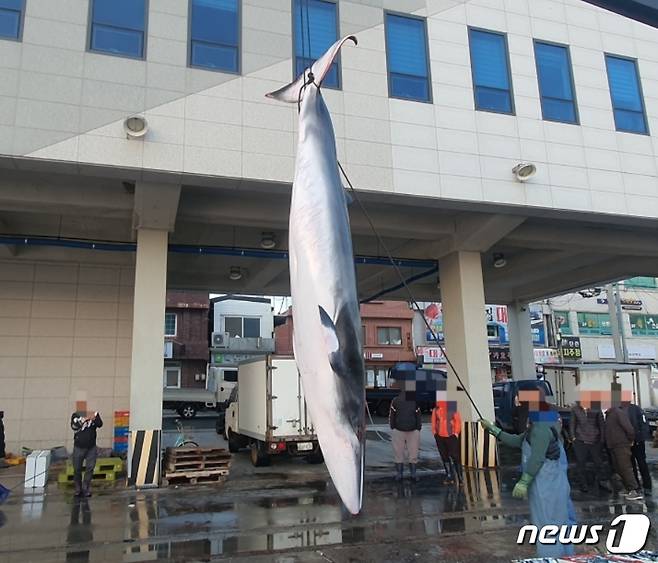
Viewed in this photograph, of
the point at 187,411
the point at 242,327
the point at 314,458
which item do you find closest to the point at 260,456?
the point at 314,458

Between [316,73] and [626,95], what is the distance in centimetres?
1352

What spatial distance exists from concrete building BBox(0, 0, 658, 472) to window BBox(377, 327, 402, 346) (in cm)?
2070

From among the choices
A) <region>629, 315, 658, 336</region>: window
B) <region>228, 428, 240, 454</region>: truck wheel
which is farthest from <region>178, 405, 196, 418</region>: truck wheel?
<region>629, 315, 658, 336</region>: window

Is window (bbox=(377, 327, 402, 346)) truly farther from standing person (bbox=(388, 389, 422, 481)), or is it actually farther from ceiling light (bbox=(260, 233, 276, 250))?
standing person (bbox=(388, 389, 422, 481))

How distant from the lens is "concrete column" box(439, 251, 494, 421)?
44.1 feet

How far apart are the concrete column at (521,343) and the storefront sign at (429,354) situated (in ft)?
53.8

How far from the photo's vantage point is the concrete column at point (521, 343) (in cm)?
2173

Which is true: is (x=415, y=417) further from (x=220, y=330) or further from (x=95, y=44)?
(x=220, y=330)

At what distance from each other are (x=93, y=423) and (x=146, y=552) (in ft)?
12.4

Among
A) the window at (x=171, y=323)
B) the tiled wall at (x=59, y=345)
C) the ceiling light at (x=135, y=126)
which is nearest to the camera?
the ceiling light at (x=135, y=126)

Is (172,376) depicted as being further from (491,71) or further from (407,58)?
(491,71)

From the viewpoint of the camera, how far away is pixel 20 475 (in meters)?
12.5

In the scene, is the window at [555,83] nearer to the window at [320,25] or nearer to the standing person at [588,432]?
the window at [320,25]

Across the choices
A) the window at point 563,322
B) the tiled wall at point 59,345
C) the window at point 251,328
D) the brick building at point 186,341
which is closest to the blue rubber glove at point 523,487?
the tiled wall at point 59,345
